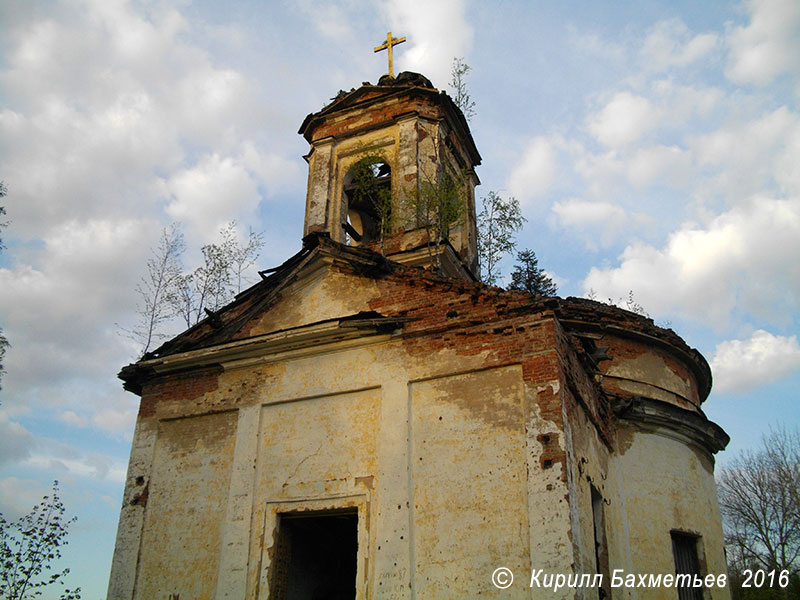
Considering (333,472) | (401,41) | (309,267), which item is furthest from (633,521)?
(401,41)

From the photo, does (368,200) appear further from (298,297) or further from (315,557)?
(315,557)

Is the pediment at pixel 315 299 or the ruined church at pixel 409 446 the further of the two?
the pediment at pixel 315 299

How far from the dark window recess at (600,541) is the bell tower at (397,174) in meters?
4.93

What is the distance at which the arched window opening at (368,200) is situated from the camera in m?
13.8

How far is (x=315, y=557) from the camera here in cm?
973

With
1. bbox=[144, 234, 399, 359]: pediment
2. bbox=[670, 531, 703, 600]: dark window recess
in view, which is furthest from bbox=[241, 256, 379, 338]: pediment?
bbox=[670, 531, 703, 600]: dark window recess

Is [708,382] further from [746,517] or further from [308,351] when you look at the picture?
[746,517]

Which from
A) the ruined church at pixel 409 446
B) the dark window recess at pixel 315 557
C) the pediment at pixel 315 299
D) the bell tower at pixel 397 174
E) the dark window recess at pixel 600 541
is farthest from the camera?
the bell tower at pixel 397 174

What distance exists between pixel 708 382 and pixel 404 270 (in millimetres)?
7517

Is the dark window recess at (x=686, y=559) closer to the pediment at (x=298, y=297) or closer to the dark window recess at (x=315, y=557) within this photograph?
the dark window recess at (x=315, y=557)

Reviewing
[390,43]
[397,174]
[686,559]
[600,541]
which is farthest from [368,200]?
[686,559]

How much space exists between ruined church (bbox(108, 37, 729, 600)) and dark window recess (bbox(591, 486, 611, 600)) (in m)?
0.04

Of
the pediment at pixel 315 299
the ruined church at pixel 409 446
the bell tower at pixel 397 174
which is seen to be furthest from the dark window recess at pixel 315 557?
the bell tower at pixel 397 174

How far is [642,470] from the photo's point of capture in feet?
36.7
